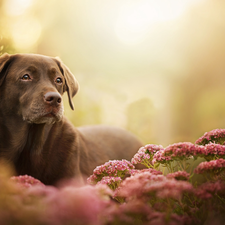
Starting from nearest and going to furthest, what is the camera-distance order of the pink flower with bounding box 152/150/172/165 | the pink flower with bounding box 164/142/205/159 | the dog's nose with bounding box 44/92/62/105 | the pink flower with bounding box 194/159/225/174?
the pink flower with bounding box 194/159/225/174 < the pink flower with bounding box 164/142/205/159 < the pink flower with bounding box 152/150/172/165 < the dog's nose with bounding box 44/92/62/105

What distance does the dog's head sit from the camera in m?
2.33

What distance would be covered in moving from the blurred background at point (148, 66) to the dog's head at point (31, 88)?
15.0ft

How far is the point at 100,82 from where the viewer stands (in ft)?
27.7

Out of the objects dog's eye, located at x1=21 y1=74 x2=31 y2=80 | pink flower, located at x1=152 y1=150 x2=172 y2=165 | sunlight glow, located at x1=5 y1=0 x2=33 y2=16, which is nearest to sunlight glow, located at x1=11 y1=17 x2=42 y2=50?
sunlight glow, located at x1=5 y1=0 x2=33 y2=16

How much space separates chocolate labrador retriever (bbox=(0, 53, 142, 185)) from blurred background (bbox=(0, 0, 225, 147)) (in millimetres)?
4650

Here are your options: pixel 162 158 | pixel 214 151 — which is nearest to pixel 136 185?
pixel 162 158

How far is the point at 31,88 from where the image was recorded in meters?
2.45

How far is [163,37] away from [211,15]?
165 cm

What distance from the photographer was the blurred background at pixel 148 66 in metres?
7.55

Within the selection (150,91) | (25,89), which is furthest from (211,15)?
(25,89)

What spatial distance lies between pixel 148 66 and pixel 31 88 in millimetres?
7019

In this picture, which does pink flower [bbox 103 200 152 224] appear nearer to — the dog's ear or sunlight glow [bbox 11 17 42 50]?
the dog's ear

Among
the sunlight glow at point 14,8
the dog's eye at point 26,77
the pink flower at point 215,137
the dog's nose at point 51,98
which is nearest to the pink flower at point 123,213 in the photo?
the pink flower at point 215,137

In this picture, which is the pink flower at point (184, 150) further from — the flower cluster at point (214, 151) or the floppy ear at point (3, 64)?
the floppy ear at point (3, 64)
